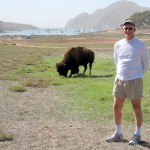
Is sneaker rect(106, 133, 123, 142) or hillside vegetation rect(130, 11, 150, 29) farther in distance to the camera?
hillside vegetation rect(130, 11, 150, 29)

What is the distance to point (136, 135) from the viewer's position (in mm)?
7492

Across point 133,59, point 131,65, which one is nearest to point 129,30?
point 133,59

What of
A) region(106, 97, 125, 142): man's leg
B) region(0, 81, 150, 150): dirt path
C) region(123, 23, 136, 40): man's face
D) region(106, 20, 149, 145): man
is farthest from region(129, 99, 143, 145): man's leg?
region(123, 23, 136, 40): man's face

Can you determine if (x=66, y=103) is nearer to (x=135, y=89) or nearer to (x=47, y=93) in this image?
(x=47, y=93)

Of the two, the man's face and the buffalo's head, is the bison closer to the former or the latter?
the buffalo's head

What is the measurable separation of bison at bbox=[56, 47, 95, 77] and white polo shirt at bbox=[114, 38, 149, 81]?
12.5m

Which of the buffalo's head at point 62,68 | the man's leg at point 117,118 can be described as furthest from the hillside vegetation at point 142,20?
the man's leg at point 117,118

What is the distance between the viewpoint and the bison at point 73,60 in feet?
64.8

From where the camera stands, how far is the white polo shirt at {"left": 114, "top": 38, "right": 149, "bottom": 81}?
7.16 metres

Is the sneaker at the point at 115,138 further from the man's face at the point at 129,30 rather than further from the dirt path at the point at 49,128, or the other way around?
the man's face at the point at 129,30

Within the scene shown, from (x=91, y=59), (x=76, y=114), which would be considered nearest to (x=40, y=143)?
(x=76, y=114)

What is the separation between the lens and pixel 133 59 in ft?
23.5

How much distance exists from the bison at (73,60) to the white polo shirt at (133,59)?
41.0ft

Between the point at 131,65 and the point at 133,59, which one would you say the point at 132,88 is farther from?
the point at 133,59
